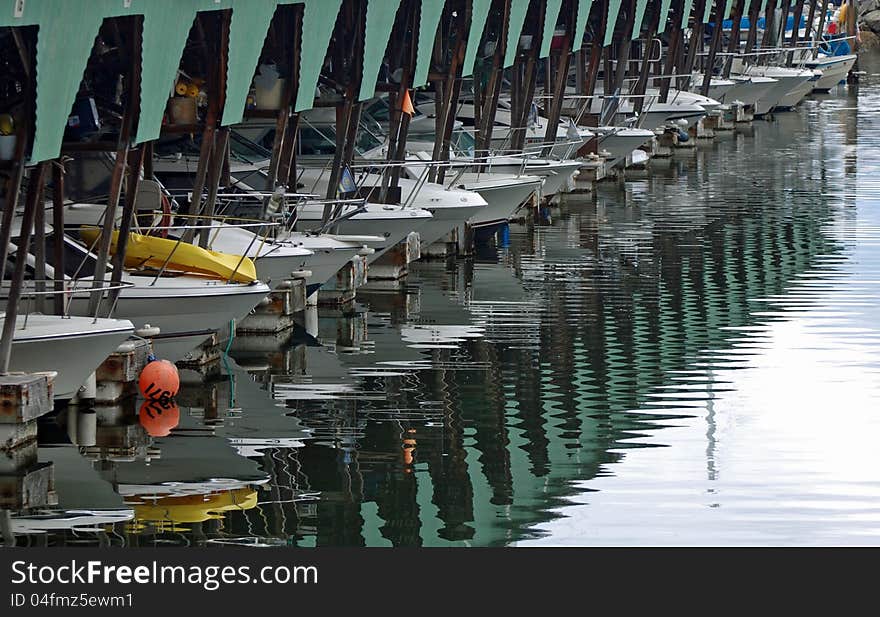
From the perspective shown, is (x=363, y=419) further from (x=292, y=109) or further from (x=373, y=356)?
(x=292, y=109)

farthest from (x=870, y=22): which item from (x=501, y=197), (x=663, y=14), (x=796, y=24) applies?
(x=501, y=197)

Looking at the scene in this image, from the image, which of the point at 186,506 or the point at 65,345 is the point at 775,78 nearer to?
the point at 65,345

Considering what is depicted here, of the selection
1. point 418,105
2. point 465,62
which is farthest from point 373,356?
point 418,105

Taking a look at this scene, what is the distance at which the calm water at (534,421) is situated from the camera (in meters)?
19.4

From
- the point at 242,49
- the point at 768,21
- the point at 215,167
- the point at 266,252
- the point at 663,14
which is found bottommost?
the point at 266,252

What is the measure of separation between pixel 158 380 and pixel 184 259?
108 inches

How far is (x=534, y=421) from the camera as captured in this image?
24.7 metres

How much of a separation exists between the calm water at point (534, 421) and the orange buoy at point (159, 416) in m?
0.16

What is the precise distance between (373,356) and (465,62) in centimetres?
1361

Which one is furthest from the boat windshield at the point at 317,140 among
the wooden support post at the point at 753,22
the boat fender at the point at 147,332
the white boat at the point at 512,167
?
the wooden support post at the point at 753,22

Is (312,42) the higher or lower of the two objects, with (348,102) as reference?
higher

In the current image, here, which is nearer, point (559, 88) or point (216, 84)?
point (216, 84)

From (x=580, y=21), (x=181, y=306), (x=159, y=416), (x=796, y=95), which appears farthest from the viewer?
(x=796, y=95)

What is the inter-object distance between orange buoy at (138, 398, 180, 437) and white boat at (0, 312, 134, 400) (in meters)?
1.02
